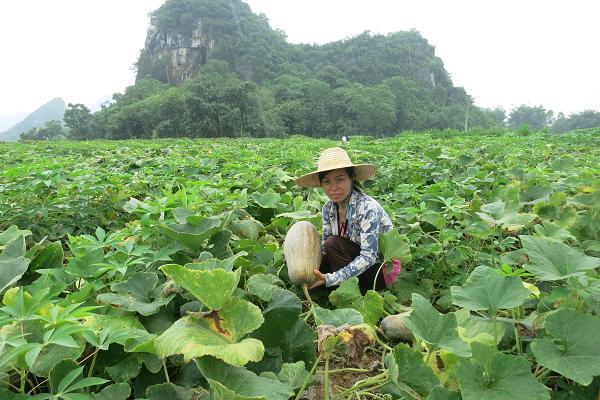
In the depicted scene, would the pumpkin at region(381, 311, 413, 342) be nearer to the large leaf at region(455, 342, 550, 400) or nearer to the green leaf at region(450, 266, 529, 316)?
the green leaf at region(450, 266, 529, 316)

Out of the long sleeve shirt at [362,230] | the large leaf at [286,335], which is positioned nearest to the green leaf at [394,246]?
the long sleeve shirt at [362,230]

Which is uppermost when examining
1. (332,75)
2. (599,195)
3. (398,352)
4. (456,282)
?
(332,75)

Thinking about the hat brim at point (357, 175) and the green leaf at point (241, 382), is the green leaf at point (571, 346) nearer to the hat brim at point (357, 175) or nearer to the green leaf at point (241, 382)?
the green leaf at point (241, 382)

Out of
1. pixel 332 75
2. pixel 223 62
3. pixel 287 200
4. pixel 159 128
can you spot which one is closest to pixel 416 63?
pixel 332 75

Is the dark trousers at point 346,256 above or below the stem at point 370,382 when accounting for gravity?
above

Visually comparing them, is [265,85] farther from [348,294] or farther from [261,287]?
[261,287]

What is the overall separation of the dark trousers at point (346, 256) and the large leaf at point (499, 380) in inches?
53.6

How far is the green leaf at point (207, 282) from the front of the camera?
1336mm

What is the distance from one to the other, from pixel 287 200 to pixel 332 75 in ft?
277

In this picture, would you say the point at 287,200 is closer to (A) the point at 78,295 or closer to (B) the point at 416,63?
(A) the point at 78,295

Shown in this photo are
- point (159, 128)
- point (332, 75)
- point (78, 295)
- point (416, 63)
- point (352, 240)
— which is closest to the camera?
point (78, 295)

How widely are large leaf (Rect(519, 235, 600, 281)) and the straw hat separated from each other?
1.17 metres

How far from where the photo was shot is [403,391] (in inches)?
53.4

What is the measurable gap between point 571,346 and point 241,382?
0.96 meters
